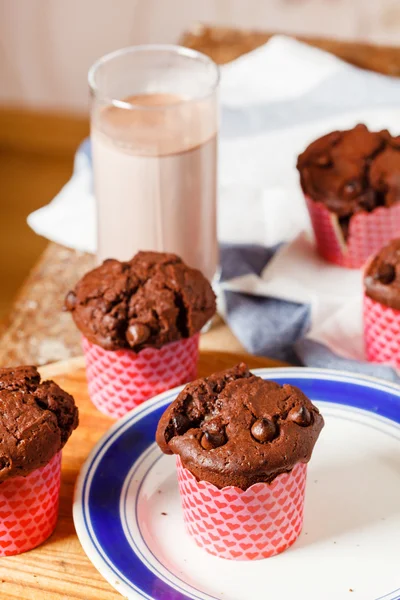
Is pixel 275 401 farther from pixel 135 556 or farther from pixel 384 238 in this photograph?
pixel 384 238

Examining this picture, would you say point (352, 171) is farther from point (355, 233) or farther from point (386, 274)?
point (386, 274)

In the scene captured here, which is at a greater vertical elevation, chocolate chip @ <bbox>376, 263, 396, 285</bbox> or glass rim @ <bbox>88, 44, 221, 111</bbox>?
glass rim @ <bbox>88, 44, 221, 111</bbox>

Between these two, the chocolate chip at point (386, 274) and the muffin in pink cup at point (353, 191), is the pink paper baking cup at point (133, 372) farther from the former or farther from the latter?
the muffin in pink cup at point (353, 191)

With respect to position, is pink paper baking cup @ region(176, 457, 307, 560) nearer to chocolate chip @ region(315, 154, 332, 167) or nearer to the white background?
chocolate chip @ region(315, 154, 332, 167)

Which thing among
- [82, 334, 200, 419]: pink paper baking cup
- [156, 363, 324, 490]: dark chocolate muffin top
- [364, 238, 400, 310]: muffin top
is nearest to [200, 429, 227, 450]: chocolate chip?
[156, 363, 324, 490]: dark chocolate muffin top

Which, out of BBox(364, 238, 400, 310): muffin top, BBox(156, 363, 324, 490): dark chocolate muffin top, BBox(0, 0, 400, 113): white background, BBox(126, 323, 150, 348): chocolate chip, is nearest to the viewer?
BBox(156, 363, 324, 490): dark chocolate muffin top

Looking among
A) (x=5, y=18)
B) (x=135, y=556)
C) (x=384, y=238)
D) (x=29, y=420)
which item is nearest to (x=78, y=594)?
(x=135, y=556)
